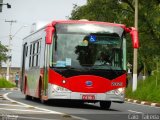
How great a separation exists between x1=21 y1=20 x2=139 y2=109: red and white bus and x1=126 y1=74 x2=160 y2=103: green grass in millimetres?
9257

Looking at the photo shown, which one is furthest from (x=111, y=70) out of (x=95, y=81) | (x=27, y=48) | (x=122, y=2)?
(x=122, y=2)

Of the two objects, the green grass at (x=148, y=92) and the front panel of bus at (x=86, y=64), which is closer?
the front panel of bus at (x=86, y=64)

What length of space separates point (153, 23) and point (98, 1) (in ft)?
13.9

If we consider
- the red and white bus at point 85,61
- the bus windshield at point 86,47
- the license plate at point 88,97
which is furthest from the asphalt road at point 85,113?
the bus windshield at point 86,47

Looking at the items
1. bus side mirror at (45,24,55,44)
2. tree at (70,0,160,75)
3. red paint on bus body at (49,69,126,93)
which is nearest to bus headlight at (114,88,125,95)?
red paint on bus body at (49,69,126,93)

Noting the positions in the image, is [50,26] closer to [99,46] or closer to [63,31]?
[63,31]

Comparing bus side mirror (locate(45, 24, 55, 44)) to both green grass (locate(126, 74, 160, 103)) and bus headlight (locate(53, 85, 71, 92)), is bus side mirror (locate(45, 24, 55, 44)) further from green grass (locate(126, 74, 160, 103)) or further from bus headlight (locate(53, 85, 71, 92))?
green grass (locate(126, 74, 160, 103))

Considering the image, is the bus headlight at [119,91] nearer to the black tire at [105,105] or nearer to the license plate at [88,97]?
the license plate at [88,97]

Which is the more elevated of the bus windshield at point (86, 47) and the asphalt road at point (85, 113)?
the bus windshield at point (86, 47)

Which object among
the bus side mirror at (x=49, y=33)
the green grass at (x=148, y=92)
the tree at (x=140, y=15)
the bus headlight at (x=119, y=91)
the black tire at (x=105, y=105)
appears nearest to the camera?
the bus side mirror at (x=49, y=33)

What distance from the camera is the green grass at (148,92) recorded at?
30.5 meters

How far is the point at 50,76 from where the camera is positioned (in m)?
20.5

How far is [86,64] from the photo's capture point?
67.3ft

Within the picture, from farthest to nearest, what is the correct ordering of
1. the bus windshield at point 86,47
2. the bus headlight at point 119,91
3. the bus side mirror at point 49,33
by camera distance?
the bus headlight at point 119,91
the bus windshield at point 86,47
the bus side mirror at point 49,33
